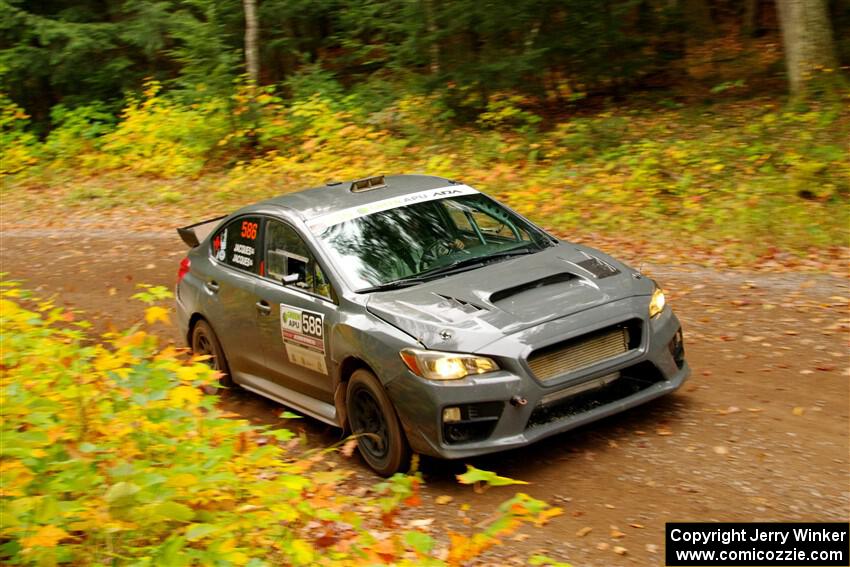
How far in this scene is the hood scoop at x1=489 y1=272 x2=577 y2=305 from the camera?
641cm

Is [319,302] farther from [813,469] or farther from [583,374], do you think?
[813,469]

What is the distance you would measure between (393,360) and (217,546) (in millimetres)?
2133

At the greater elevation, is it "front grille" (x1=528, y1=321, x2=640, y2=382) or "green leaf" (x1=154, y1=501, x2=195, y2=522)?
"green leaf" (x1=154, y1=501, x2=195, y2=522)

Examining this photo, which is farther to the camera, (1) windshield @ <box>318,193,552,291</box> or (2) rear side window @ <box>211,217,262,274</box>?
(2) rear side window @ <box>211,217,262,274</box>

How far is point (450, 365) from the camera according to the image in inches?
235

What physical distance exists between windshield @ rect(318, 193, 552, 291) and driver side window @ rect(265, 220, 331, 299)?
0.19m

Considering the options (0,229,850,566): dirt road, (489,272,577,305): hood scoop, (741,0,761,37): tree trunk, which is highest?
(741,0,761,37): tree trunk

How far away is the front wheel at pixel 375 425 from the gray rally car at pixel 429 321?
1 cm

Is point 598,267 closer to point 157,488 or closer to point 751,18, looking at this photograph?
point 157,488

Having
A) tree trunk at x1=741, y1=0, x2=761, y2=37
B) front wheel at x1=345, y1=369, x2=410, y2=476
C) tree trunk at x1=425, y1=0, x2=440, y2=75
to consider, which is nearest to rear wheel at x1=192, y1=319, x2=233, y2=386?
front wheel at x1=345, y1=369, x2=410, y2=476

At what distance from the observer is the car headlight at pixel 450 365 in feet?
19.5

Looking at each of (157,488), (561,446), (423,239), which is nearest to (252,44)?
(423,239)

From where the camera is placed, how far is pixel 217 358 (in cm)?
858

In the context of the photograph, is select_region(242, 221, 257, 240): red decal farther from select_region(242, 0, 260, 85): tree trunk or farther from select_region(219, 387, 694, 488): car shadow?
select_region(242, 0, 260, 85): tree trunk
